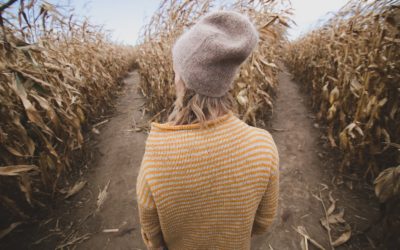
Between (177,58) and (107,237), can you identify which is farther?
(107,237)

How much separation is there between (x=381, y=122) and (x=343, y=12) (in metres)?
1.62

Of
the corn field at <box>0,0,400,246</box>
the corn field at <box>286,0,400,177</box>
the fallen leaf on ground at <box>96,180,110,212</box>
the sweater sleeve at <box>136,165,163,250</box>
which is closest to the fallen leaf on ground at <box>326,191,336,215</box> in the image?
the corn field at <box>0,0,400,246</box>

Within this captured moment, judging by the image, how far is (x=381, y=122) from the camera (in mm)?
1957

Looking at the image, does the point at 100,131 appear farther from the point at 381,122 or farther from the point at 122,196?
the point at 381,122

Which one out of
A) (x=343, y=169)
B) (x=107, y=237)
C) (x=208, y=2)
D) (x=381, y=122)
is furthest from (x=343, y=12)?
(x=107, y=237)

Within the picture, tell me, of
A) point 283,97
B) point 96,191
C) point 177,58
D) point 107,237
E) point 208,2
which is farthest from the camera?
point 283,97

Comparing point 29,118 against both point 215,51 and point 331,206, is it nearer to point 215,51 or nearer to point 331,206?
point 215,51

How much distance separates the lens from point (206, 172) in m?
0.68

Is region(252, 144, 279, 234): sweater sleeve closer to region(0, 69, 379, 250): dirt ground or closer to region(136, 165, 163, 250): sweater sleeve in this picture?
region(136, 165, 163, 250): sweater sleeve

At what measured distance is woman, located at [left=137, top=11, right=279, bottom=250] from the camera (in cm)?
65

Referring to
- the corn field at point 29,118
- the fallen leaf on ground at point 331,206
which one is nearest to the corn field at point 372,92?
the fallen leaf on ground at point 331,206

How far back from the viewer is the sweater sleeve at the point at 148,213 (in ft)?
2.42

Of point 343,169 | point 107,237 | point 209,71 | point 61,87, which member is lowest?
point 343,169

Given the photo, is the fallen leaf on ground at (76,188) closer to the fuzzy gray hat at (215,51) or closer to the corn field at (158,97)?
the corn field at (158,97)
